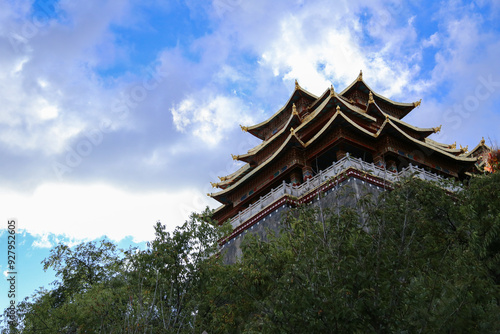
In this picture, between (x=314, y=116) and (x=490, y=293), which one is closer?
(x=490, y=293)

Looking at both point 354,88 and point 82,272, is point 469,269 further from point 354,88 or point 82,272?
point 354,88

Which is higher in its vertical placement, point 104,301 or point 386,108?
point 386,108

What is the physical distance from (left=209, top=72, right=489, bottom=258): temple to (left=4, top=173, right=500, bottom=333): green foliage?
8589 mm

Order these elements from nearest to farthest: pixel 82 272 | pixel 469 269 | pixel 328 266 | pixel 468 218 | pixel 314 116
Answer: pixel 328 266
pixel 469 269
pixel 468 218
pixel 82 272
pixel 314 116

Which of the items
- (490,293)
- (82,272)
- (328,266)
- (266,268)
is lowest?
(490,293)

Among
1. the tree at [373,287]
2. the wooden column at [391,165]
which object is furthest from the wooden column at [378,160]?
the tree at [373,287]

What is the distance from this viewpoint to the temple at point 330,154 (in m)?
22.8

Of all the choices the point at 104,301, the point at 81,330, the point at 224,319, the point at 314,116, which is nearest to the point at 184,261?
the point at 224,319

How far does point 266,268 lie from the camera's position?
8977mm

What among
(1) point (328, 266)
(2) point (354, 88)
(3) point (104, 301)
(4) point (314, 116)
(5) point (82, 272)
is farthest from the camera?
(2) point (354, 88)

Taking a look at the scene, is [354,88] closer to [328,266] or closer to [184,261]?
[184,261]

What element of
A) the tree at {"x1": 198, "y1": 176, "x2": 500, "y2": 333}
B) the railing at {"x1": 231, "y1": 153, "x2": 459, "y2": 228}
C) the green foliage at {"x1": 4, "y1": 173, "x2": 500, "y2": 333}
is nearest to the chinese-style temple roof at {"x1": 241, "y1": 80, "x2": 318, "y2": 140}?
the railing at {"x1": 231, "y1": 153, "x2": 459, "y2": 228}

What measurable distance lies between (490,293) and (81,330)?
13704 mm

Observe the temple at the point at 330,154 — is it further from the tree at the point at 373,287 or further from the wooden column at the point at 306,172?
the tree at the point at 373,287
